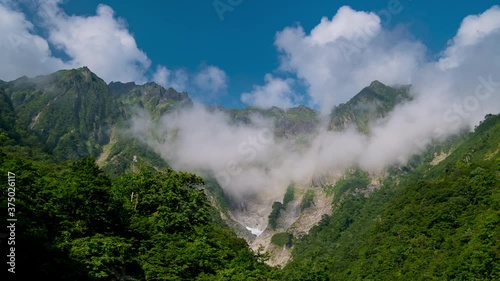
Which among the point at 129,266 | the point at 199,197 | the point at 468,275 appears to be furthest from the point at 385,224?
the point at 129,266

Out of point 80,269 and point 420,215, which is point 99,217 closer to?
point 80,269

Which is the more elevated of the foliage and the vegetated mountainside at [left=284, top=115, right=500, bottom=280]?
the foliage

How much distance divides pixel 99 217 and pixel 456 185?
13310 cm

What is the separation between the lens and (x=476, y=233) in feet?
317

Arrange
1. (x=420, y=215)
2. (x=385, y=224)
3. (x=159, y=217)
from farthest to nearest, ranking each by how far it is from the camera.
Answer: (x=385, y=224) → (x=420, y=215) → (x=159, y=217)

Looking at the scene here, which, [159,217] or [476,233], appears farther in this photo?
[476,233]

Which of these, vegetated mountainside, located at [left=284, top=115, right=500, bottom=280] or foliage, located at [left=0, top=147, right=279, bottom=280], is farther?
vegetated mountainside, located at [left=284, top=115, right=500, bottom=280]

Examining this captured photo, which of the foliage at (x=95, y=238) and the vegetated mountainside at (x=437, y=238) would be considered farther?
the vegetated mountainside at (x=437, y=238)

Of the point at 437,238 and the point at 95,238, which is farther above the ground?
the point at 95,238

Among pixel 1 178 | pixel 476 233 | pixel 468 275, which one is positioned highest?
pixel 1 178

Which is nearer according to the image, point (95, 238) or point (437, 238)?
point (95, 238)

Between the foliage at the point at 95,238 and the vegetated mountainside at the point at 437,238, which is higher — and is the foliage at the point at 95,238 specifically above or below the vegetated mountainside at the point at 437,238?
above

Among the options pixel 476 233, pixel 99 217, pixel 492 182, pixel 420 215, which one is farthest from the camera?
pixel 420 215

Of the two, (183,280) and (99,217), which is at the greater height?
(99,217)
